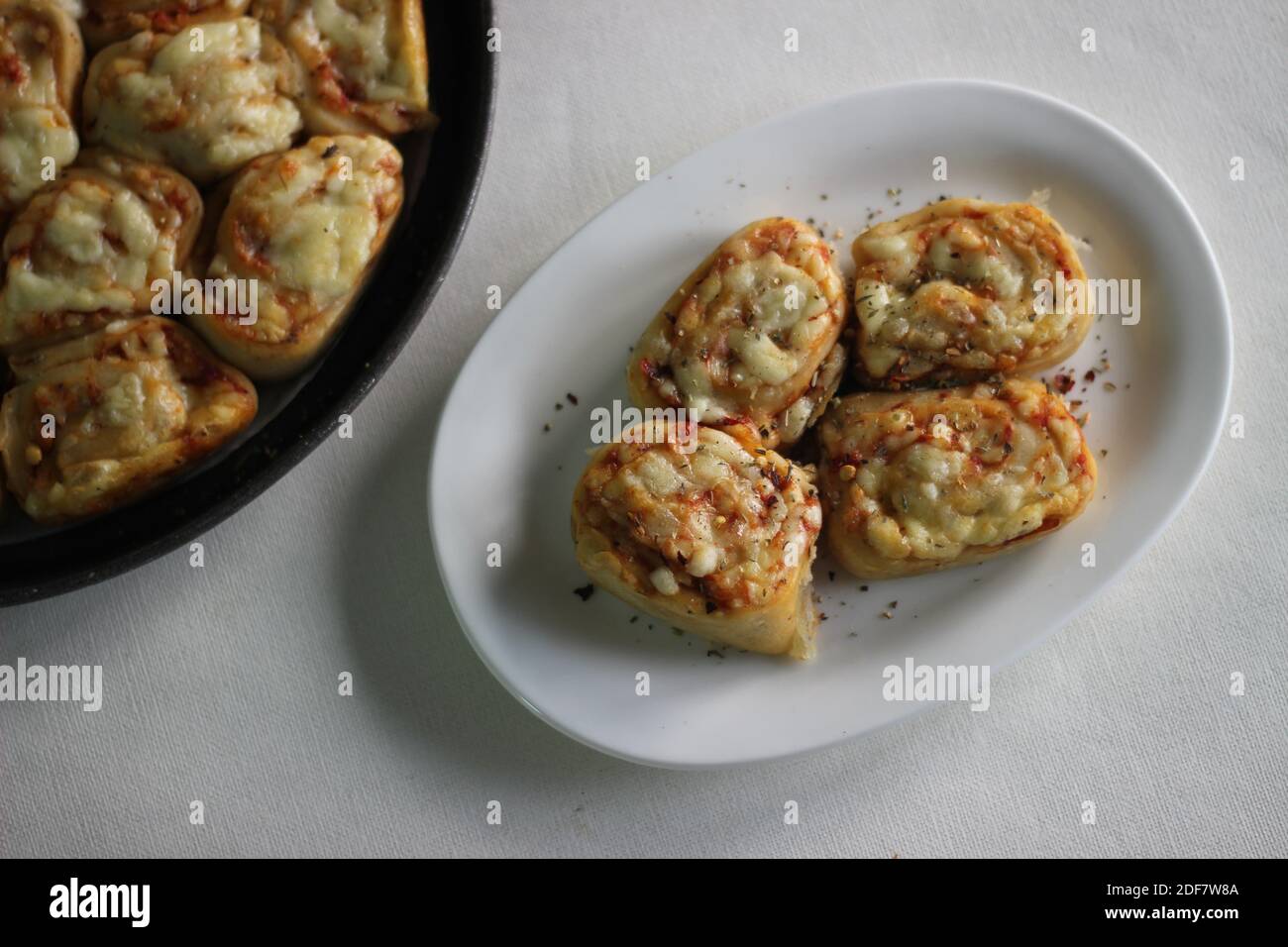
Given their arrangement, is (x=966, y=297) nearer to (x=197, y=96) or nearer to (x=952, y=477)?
(x=952, y=477)

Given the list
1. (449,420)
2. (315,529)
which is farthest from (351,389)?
(315,529)

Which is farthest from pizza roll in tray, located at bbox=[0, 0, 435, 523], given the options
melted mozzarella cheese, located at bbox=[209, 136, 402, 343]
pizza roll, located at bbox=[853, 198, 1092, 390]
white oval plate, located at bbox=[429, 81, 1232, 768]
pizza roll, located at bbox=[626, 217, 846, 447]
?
pizza roll, located at bbox=[853, 198, 1092, 390]

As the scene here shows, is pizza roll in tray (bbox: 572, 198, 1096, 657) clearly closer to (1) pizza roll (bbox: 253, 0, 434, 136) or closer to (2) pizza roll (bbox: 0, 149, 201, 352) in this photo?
(1) pizza roll (bbox: 253, 0, 434, 136)

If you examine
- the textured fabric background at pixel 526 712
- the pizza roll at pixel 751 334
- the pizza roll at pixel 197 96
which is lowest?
the textured fabric background at pixel 526 712

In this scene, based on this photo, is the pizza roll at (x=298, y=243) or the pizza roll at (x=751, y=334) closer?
the pizza roll at (x=298, y=243)

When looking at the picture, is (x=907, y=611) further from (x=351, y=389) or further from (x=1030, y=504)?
(x=351, y=389)

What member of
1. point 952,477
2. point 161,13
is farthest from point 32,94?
point 952,477

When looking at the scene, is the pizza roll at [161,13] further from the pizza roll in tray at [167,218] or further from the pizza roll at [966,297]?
the pizza roll at [966,297]

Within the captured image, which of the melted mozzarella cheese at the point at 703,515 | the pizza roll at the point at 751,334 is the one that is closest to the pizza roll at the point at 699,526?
the melted mozzarella cheese at the point at 703,515

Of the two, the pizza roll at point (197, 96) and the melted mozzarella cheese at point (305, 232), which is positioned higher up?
the pizza roll at point (197, 96)
